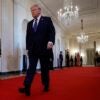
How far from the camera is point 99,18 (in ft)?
53.6

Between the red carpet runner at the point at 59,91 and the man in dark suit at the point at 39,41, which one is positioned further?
the man in dark suit at the point at 39,41

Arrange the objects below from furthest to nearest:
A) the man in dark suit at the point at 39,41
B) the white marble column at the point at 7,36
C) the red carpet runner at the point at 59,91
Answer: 1. the white marble column at the point at 7,36
2. the man in dark suit at the point at 39,41
3. the red carpet runner at the point at 59,91

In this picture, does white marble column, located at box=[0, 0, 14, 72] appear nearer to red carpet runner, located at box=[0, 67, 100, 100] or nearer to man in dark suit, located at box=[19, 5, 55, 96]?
red carpet runner, located at box=[0, 67, 100, 100]

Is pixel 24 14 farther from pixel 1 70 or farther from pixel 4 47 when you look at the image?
pixel 1 70

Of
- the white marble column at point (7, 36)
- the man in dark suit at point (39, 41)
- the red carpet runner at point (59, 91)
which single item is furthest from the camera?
the white marble column at point (7, 36)

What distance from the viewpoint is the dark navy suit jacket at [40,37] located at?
274 centimetres

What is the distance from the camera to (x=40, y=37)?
2.77 m

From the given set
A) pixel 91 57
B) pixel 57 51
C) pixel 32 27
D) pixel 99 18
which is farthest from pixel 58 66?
pixel 32 27

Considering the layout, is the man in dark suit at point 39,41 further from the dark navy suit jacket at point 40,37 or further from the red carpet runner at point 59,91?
the red carpet runner at point 59,91

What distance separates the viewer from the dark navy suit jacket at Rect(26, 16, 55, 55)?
274 centimetres

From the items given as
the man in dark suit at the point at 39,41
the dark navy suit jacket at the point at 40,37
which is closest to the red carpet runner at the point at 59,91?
the man in dark suit at the point at 39,41

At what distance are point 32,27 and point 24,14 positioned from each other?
7.82 meters

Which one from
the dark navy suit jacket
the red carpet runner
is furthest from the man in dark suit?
the red carpet runner

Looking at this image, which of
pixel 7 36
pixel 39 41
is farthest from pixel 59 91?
pixel 7 36
